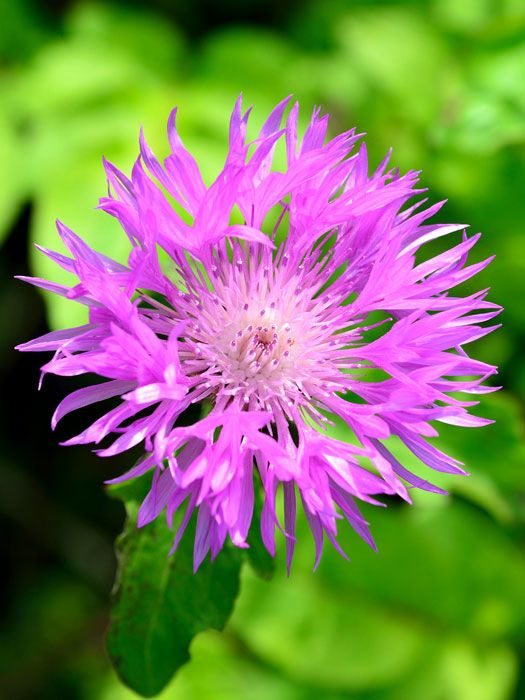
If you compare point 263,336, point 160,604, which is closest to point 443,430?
point 263,336

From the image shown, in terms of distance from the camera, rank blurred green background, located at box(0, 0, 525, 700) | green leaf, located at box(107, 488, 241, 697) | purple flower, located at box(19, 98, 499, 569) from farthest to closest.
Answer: blurred green background, located at box(0, 0, 525, 700) < green leaf, located at box(107, 488, 241, 697) < purple flower, located at box(19, 98, 499, 569)

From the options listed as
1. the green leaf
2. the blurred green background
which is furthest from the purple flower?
the blurred green background

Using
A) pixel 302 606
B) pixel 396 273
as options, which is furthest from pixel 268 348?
pixel 302 606

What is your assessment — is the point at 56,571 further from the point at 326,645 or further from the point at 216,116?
the point at 216,116

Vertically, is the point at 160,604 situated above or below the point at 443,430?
below

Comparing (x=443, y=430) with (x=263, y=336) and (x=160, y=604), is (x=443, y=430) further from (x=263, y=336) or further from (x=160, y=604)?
(x=160, y=604)

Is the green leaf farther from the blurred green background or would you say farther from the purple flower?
the blurred green background

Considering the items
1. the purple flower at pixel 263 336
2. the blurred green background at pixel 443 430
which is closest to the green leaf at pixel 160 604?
the purple flower at pixel 263 336
